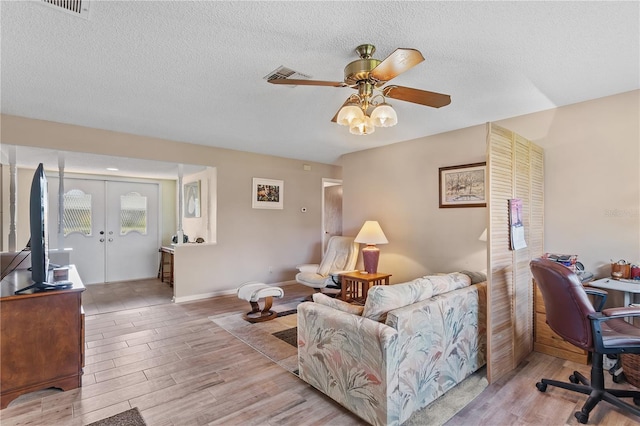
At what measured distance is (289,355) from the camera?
2.96 meters

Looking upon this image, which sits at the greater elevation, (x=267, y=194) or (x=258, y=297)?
(x=267, y=194)

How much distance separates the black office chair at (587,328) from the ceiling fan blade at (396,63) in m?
1.69

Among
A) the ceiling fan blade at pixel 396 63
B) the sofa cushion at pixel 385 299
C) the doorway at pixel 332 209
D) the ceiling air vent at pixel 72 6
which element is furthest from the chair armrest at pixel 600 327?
the doorway at pixel 332 209

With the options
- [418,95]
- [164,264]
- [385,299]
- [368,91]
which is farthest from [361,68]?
[164,264]

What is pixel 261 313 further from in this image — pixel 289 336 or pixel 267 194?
pixel 267 194

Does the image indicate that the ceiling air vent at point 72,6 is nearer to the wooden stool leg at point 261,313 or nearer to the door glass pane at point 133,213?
the wooden stool leg at point 261,313

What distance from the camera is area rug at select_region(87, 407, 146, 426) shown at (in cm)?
198

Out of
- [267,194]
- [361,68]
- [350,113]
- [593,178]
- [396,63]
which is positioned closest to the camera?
[396,63]

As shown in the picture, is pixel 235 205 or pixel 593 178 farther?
pixel 235 205

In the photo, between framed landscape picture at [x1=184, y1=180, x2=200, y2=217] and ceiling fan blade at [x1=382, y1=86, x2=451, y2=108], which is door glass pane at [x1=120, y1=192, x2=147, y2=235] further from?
ceiling fan blade at [x1=382, y1=86, x2=451, y2=108]

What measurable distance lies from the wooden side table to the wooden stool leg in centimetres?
103

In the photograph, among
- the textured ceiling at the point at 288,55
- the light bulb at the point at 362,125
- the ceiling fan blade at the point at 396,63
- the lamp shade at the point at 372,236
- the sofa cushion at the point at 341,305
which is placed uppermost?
the textured ceiling at the point at 288,55

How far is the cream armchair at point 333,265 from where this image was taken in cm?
484

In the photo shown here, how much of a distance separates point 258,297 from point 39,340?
6.79 feet
